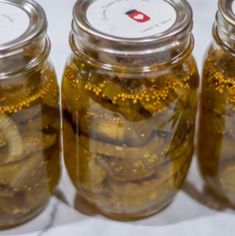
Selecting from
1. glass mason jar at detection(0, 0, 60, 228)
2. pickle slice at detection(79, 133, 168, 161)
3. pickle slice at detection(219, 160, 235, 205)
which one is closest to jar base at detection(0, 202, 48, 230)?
glass mason jar at detection(0, 0, 60, 228)

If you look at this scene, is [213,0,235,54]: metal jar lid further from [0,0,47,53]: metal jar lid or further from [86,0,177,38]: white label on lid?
[0,0,47,53]: metal jar lid

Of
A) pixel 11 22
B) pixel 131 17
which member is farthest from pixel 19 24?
pixel 131 17

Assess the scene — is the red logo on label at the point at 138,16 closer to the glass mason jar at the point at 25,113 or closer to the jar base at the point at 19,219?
the glass mason jar at the point at 25,113

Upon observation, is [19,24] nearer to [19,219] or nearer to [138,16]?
[138,16]

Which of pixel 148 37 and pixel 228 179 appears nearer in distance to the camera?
pixel 148 37

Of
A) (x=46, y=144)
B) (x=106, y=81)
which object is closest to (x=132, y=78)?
(x=106, y=81)

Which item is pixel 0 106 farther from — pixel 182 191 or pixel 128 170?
pixel 182 191

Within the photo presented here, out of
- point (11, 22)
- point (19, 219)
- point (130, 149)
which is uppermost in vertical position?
point (11, 22)
